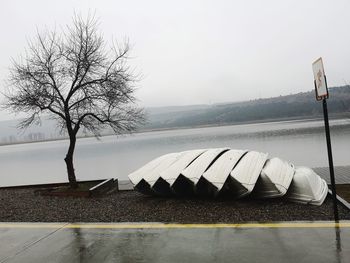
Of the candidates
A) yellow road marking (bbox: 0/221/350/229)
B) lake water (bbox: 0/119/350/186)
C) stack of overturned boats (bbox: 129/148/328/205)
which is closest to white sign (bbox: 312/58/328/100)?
yellow road marking (bbox: 0/221/350/229)

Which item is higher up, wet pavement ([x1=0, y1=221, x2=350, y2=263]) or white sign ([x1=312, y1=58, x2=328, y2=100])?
white sign ([x1=312, y1=58, x2=328, y2=100])

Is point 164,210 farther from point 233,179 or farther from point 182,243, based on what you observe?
point 182,243

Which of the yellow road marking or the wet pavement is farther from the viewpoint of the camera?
the yellow road marking

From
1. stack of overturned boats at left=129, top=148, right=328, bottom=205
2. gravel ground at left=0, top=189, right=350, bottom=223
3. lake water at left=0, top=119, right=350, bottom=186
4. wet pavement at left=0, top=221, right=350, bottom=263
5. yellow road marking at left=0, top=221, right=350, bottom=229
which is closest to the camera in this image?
wet pavement at left=0, top=221, right=350, bottom=263

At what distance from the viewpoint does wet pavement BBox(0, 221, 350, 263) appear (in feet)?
14.5

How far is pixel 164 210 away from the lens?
23.9ft

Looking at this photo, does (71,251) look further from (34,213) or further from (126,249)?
(34,213)

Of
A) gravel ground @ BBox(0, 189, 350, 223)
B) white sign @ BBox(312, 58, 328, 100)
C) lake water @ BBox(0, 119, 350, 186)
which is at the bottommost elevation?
lake water @ BBox(0, 119, 350, 186)

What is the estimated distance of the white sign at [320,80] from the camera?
17.7 ft

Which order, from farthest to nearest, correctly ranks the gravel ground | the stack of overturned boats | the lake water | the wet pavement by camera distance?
1. the lake water
2. the stack of overturned boats
3. the gravel ground
4. the wet pavement

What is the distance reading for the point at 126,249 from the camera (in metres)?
→ 4.89

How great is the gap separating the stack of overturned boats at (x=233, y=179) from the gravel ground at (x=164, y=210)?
0.81 feet

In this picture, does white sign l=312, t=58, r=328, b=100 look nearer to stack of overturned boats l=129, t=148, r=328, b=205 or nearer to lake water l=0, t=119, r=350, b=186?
stack of overturned boats l=129, t=148, r=328, b=205

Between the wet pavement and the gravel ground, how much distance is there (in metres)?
0.65
